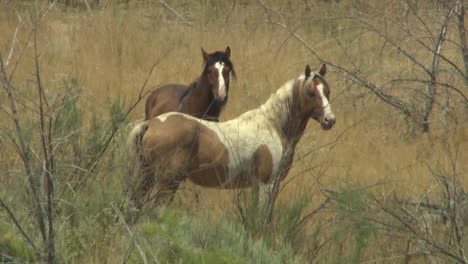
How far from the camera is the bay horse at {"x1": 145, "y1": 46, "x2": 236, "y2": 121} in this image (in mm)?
8047

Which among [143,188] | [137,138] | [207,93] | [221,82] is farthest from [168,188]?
[207,93]

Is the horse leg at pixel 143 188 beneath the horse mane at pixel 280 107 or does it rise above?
beneath

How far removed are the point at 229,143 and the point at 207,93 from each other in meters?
1.77

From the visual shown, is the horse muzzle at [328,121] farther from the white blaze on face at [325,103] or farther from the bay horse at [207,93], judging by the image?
the bay horse at [207,93]

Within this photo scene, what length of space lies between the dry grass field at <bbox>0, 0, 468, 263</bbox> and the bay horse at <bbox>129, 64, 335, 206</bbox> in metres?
0.20

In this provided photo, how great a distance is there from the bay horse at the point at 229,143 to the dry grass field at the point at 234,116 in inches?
7.8

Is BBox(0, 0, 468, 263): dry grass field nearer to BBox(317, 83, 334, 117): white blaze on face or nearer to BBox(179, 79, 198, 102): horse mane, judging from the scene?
BBox(317, 83, 334, 117): white blaze on face

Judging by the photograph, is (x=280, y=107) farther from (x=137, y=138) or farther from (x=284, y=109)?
(x=137, y=138)

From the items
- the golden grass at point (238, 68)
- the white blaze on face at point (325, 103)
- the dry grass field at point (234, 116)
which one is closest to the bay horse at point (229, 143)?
the white blaze on face at point (325, 103)

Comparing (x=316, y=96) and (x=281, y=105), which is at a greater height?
(x=316, y=96)

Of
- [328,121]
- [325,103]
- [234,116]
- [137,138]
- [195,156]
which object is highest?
[325,103]

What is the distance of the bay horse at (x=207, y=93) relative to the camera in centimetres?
805

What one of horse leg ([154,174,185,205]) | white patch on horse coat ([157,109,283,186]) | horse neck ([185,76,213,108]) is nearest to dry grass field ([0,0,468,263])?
horse leg ([154,174,185,205])

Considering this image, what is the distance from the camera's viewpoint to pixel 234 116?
9.76 metres
